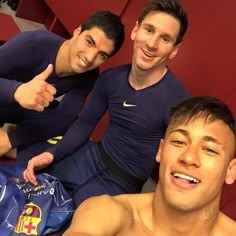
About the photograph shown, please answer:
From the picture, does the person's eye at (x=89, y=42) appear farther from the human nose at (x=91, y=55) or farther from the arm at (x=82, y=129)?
the arm at (x=82, y=129)

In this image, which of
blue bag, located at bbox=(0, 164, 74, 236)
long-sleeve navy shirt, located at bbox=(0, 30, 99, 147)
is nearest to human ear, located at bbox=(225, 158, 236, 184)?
blue bag, located at bbox=(0, 164, 74, 236)

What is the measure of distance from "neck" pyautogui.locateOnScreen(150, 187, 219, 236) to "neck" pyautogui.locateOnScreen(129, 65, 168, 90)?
524 mm

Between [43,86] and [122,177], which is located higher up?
[43,86]

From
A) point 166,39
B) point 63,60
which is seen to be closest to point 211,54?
point 166,39

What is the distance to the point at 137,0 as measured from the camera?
84.3 inches

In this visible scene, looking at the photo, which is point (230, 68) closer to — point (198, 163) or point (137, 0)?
point (137, 0)

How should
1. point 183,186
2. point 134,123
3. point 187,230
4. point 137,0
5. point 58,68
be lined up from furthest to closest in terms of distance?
point 137,0
point 58,68
point 134,123
point 187,230
point 183,186

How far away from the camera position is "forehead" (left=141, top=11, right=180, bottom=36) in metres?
1.40

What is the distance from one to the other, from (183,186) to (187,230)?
0.63 feet

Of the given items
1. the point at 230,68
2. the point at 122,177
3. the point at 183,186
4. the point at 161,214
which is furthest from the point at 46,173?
the point at 230,68

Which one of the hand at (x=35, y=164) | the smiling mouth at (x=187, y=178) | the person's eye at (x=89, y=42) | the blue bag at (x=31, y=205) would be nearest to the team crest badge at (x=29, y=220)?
the blue bag at (x=31, y=205)

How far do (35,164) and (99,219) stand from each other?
0.59 metres

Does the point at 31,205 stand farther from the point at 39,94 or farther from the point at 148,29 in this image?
the point at 148,29

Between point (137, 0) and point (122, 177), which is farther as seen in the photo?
point (137, 0)
